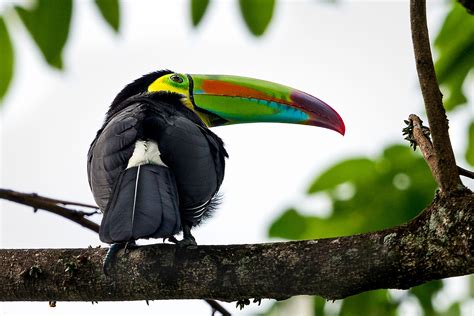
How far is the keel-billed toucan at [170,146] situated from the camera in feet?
11.1

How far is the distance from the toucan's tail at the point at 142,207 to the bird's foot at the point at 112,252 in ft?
0.09

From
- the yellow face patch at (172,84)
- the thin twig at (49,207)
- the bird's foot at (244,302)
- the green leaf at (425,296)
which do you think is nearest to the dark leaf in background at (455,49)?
the green leaf at (425,296)

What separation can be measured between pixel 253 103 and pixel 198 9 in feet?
6.91

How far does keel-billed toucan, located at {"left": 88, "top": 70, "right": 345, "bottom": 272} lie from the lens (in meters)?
3.37

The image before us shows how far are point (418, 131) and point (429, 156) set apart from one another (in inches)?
8.5

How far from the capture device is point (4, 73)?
3543 millimetres

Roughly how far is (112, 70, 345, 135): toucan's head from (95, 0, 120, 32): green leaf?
2036 millimetres

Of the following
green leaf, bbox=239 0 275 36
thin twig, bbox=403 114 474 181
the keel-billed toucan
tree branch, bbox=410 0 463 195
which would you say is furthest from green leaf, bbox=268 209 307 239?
tree branch, bbox=410 0 463 195

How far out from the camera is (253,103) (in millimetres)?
5379

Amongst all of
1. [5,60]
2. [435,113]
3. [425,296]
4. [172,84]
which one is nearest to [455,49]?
[435,113]

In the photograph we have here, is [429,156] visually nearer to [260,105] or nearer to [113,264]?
[113,264]

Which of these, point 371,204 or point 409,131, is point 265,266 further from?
point 371,204

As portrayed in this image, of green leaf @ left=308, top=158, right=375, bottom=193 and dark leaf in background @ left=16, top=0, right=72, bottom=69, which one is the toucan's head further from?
dark leaf in background @ left=16, top=0, right=72, bottom=69

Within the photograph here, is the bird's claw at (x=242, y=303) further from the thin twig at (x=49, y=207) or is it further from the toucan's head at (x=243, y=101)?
the toucan's head at (x=243, y=101)
